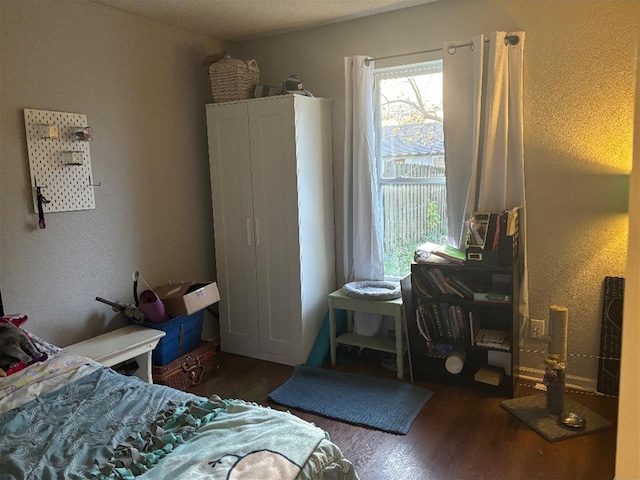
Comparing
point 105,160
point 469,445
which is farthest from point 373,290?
point 105,160

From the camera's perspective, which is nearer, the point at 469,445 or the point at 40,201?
the point at 469,445

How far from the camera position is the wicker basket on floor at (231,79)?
3.36m

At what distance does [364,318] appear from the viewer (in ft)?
11.4

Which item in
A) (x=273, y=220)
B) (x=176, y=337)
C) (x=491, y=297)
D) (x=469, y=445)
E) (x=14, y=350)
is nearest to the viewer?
(x=14, y=350)

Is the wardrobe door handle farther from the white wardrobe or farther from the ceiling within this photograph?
the ceiling

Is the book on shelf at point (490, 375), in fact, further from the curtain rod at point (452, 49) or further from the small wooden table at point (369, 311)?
the curtain rod at point (452, 49)

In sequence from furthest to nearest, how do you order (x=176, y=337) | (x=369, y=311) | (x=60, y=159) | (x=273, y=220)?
1. (x=273, y=220)
2. (x=369, y=311)
3. (x=176, y=337)
4. (x=60, y=159)

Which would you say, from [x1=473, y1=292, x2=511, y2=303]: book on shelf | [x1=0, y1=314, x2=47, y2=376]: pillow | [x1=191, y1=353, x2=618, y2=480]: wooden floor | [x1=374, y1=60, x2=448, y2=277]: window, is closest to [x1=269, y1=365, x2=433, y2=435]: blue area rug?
[x1=191, y1=353, x2=618, y2=480]: wooden floor

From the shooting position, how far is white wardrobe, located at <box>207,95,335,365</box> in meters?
3.27

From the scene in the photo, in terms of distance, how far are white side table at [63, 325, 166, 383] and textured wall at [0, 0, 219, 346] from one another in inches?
7.3

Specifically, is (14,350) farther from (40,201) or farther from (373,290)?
(373,290)

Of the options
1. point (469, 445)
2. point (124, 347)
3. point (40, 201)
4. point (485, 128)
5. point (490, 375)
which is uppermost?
A: point (485, 128)

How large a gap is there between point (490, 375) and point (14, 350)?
2440 millimetres

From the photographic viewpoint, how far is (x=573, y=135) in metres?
2.79
